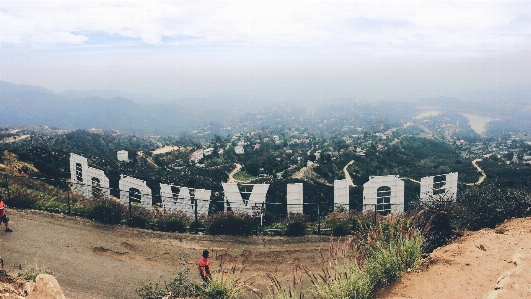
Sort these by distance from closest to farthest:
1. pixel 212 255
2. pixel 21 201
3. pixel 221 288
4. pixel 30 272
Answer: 1. pixel 221 288
2. pixel 30 272
3. pixel 212 255
4. pixel 21 201

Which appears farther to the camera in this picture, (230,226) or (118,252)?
(230,226)

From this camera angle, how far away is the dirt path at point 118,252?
8328mm

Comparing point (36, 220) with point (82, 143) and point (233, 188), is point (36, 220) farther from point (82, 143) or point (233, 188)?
point (82, 143)

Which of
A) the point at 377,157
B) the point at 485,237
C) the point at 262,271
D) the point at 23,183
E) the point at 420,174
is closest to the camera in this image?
the point at 485,237

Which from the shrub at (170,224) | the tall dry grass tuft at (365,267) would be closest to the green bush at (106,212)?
the shrub at (170,224)

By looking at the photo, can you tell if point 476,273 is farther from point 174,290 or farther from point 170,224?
point 170,224

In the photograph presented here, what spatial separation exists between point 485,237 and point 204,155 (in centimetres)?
5385

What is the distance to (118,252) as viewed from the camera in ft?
32.2

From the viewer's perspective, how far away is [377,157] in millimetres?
57094

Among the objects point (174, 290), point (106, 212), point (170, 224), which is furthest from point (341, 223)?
point (106, 212)

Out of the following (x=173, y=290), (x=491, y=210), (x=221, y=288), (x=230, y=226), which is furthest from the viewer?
(x=230, y=226)

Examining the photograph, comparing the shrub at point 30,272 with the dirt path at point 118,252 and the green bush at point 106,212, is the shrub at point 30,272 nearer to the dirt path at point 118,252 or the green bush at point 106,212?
the dirt path at point 118,252

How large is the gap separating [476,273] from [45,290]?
24.0 ft

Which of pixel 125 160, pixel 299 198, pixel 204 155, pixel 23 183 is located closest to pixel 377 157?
pixel 204 155
